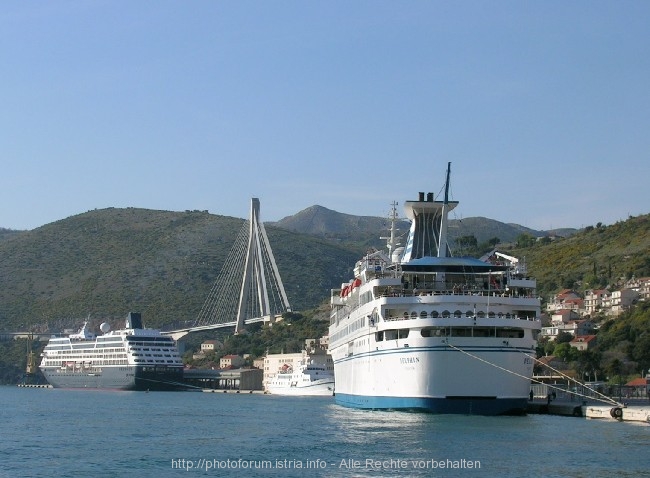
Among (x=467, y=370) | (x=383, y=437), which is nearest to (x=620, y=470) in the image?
(x=383, y=437)

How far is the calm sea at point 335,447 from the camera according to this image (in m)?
31.1

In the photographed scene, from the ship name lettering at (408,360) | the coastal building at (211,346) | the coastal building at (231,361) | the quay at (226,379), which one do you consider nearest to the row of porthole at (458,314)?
the ship name lettering at (408,360)

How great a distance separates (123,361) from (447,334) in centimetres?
8117

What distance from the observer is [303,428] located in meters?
45.1

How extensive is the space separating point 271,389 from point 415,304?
6372 cm

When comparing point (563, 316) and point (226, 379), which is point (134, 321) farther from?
point (563, 316)

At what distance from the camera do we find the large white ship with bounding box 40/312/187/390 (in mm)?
119625

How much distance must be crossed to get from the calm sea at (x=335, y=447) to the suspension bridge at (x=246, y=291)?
7796 centimetres

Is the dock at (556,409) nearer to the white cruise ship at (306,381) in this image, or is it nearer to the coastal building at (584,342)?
the coastal building at (584,342)

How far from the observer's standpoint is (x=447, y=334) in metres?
44.1

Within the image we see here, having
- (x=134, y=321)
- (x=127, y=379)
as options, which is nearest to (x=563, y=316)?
(x=127, y=379)

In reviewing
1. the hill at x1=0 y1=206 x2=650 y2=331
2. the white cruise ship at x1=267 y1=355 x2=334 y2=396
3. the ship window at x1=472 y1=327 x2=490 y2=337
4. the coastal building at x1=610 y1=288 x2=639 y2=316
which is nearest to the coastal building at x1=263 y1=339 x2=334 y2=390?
the white cruise ship at x1=267 y1=355 x2=334 y2=396

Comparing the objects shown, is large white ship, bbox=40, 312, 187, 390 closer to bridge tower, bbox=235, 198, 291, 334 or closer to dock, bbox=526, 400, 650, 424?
bridge tower, bbox=235, 198, 291, 334

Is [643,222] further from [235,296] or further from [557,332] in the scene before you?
[235,296]
